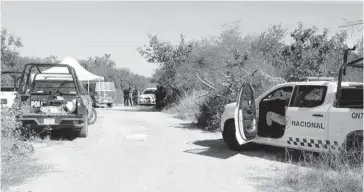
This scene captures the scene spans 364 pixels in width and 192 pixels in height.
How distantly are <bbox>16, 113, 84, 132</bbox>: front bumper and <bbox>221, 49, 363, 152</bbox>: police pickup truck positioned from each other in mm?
3898

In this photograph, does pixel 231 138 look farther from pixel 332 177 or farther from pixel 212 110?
pixel 212 110

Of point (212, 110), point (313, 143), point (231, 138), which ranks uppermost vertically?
point (212, 110)

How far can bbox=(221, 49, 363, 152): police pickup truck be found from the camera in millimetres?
6477

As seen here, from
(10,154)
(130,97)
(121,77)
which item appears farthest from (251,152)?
(121,77)

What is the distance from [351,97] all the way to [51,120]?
22.5ft

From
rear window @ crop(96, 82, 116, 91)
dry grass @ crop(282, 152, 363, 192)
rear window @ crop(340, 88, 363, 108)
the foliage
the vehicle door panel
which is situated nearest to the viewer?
dry grass @ crop(282, 152, 363, 192)

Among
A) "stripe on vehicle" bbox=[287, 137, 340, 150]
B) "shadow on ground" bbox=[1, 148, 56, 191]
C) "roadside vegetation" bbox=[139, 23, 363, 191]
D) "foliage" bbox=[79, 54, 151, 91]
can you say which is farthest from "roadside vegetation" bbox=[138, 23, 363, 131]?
"foliage" bbox=[79, 54, 151, 91]

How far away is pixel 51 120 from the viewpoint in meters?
9.58

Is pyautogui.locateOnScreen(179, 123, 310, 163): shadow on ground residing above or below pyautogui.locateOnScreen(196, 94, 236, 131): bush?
below

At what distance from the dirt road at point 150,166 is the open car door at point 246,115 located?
1.83ft

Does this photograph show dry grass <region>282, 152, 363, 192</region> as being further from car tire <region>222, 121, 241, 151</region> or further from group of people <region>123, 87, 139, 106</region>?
group of people <region>123, 87, 139, 106</region>

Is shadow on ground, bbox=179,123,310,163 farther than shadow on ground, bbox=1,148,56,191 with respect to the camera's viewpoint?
Yes

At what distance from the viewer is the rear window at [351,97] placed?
21.7 ft

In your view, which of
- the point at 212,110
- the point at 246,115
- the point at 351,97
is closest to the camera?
the point at 351,97
